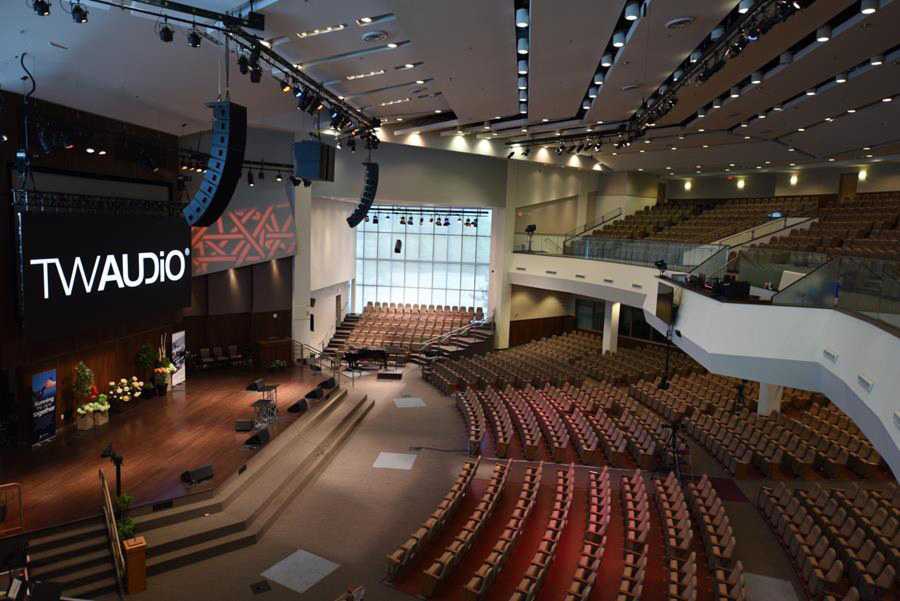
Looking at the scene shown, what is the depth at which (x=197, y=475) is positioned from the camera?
8852mm

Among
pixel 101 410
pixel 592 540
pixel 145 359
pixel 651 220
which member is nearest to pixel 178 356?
pixel 145 359

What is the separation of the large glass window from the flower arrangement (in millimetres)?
12870

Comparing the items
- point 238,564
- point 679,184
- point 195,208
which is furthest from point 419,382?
point 679,184

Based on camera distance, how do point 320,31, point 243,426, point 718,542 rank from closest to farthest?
point 718,542 → point 320,31 → point 243,426

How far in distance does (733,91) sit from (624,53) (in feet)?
11.6

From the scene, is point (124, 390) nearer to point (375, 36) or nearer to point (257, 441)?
point (257, 441)

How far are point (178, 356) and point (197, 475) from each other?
6141mm

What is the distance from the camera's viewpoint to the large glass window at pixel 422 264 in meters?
24.8

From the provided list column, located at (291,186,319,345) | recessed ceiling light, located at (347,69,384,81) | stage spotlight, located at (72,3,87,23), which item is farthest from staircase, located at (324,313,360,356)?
stage spotlight, located at (72,3,87,23)

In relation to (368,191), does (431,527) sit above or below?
below

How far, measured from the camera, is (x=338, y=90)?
488 inches

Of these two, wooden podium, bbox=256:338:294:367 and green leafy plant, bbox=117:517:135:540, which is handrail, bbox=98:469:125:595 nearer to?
green leafy plant, bbox=117:517:135:540

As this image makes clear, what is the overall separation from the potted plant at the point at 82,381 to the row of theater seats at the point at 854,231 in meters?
14.7

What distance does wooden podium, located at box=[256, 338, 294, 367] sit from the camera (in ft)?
54.1
